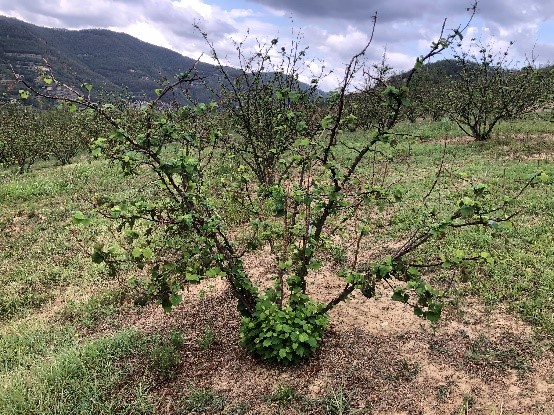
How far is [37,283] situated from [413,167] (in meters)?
11.2

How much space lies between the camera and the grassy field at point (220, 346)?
443cm

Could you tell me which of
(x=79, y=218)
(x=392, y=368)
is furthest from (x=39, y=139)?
(x=392, y=368)

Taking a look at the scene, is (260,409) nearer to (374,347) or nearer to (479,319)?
(374,347)

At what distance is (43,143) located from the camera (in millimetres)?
22875

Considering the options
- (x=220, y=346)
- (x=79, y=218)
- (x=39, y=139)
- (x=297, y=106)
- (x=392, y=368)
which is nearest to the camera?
(x=79, y=218)

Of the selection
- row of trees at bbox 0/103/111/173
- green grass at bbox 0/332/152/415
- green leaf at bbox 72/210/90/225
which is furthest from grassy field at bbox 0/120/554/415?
row of trees at bbox 0/103/111/173

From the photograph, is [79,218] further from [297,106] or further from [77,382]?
[297,106]

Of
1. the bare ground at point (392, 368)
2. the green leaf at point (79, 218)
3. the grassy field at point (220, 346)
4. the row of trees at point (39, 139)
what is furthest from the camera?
the row of trees at point (39, 139)

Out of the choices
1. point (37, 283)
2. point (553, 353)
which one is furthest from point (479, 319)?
point (37, 283)

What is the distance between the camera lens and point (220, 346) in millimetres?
5398

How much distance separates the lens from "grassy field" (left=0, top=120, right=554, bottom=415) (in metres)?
4.43

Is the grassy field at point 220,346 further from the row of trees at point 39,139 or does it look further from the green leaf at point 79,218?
the row of trees at point 39,139

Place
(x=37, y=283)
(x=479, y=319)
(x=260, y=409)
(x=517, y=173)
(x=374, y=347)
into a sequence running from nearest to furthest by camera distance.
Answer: (x=260, y=409), (x=374, y=347), (x=479, y=319), (x=37, y=283), (x=517, y=173)

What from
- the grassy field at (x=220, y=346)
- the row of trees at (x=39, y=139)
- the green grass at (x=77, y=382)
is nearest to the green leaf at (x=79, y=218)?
the grassy field at (x=220, y=346)
